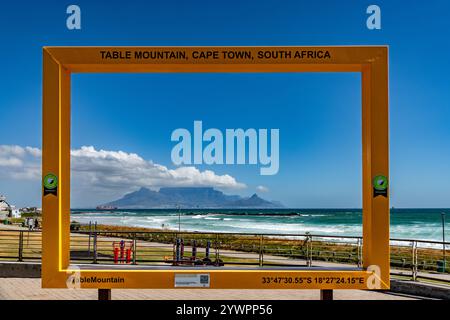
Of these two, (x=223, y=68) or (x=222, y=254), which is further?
(x=222, y=254)

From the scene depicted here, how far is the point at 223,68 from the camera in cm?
496

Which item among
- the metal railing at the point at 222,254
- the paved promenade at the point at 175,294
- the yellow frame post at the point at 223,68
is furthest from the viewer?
the metal railing at the point at 222,254

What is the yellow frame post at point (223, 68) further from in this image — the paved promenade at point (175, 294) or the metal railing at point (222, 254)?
the paved promenade at point (175, 294)

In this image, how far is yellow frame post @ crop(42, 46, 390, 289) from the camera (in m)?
4.81

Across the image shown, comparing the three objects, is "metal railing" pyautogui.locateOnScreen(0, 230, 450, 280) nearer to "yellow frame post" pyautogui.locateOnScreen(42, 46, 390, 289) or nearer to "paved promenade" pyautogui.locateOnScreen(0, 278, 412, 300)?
"paved promenade" pyautogui.locateOnScreen(0, 278, 412, 300)

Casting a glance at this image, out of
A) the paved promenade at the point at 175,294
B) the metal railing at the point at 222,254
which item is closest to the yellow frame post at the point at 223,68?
the metal railing at the point at 222,254

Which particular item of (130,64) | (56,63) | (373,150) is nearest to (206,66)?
(130,64)

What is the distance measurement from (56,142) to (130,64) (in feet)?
→ 3.25

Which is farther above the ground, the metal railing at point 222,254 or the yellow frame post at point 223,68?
the yellow frame post at point 223,68

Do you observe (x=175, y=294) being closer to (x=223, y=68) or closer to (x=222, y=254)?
(x=223, y=68)

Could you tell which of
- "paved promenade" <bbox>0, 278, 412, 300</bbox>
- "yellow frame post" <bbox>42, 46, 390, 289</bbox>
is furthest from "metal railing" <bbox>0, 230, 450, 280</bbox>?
"yellow frame post" <bbox>42, 46, 390, 289</bbox>

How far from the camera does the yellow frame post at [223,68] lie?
4.81 metres

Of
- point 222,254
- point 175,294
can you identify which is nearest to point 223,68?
point 175,294

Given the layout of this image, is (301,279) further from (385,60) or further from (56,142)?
(56,142)
